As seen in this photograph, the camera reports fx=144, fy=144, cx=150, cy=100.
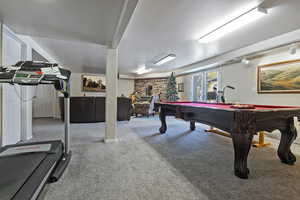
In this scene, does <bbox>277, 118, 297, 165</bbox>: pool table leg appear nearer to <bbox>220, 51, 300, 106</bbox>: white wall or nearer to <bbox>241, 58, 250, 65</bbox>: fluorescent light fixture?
<bbox>220, 51, 300, 106</bbox>: white wall

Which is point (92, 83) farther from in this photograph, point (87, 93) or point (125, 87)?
point (125, 87)

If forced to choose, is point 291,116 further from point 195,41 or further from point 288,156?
point 195,41

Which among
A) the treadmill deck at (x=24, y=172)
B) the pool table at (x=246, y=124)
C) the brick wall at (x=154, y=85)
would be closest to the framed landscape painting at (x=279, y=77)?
the pool table at (x=246, y=124)

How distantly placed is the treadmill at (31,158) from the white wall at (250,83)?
173 inches

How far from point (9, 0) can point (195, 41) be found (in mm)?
3215

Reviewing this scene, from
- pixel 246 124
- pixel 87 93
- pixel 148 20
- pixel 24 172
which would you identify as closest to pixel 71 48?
pixel 148 20

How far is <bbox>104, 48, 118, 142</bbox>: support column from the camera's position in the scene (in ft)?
9.45

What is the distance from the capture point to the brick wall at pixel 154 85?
7910 millimetres

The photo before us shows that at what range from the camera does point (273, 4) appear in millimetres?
1956

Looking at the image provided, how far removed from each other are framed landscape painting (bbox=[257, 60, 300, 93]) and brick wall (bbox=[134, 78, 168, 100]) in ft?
15.2

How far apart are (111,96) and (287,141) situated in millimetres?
2875

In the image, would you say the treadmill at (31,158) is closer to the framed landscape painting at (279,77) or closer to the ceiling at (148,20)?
the ceiling at (148,20)

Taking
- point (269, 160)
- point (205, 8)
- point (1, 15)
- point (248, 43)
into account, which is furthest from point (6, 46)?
point (248, 43)

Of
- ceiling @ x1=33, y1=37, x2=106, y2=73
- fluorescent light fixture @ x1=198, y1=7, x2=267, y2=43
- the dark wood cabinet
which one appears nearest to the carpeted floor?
fluorescent light fixture @ x1=198, y1=7, x2=267, y2=43
